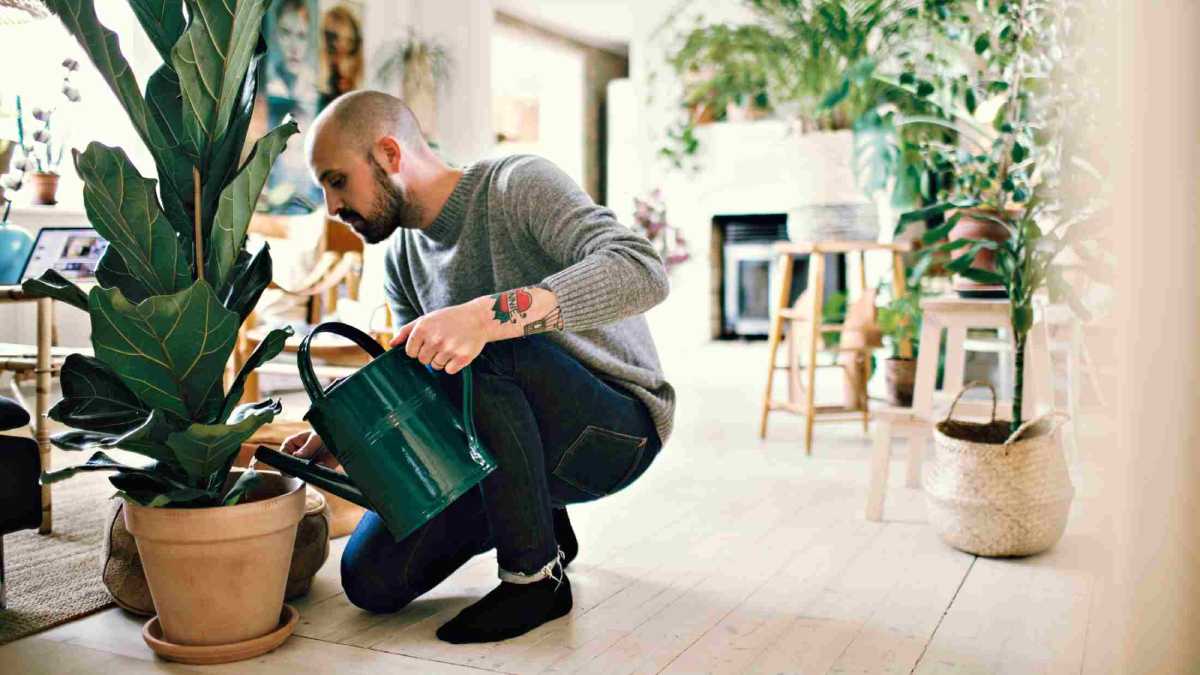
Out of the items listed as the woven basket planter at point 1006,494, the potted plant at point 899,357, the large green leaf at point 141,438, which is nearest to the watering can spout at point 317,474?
the large green leaf at point 141,438

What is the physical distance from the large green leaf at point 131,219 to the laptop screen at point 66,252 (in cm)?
123

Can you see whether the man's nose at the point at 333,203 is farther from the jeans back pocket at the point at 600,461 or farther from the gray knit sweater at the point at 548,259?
the jeans back pocket at the point at 600,461

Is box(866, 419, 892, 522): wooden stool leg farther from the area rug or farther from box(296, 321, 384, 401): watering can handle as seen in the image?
the area rug

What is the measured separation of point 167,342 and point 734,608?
94 cm

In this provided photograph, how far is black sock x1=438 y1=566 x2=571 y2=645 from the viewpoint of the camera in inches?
58.4

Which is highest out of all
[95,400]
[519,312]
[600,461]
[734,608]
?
[519,312]

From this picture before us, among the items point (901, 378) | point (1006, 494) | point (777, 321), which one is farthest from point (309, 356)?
point (901, 378)

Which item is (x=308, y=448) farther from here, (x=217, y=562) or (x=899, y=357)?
(x=899, y=357)

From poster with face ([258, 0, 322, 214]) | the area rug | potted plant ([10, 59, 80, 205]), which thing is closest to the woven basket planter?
the area rug

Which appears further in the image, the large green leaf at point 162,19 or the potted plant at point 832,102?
the potted plant at point 832,102

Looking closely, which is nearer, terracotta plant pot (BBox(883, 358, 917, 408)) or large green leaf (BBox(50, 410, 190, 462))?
large green leaf (BBox(50, 410, 190, 462))

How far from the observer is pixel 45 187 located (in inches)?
108

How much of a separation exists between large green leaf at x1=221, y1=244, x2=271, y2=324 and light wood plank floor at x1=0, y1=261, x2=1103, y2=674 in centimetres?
48

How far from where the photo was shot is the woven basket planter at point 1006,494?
1938mm
